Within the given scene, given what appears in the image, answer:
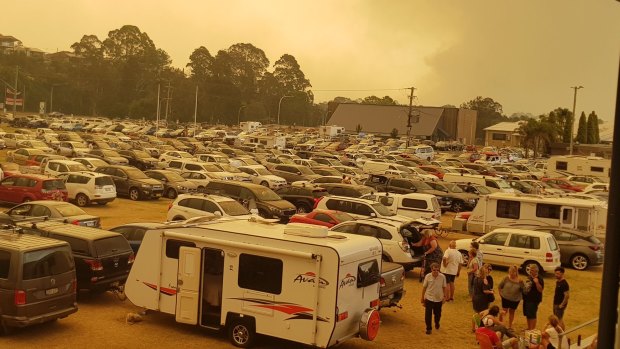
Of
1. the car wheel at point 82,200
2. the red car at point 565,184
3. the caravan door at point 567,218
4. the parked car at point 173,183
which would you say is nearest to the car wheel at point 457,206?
the caravan door at point 567,218

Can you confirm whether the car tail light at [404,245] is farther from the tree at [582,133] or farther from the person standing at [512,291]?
the tree at [582,133]

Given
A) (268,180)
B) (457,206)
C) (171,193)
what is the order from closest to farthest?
1. (171,193)
2. (457,206)
3. (268,180)

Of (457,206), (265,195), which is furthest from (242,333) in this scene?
(457,206)

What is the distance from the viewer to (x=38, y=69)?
490 feet

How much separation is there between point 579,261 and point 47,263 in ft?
55.8

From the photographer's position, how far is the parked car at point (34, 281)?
12.0 metres

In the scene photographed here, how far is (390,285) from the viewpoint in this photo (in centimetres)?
1458

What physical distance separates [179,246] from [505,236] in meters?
11.8

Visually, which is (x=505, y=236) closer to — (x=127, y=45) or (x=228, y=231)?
(x=228, y=231)

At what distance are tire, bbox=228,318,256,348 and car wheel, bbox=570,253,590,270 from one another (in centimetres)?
1415

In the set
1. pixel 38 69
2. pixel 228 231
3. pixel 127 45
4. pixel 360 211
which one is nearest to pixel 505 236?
pixel 360 211

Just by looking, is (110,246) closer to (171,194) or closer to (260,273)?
(260,273)

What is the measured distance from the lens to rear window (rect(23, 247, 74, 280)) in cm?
1220

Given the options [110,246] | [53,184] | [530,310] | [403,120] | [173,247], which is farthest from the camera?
[403,120]
